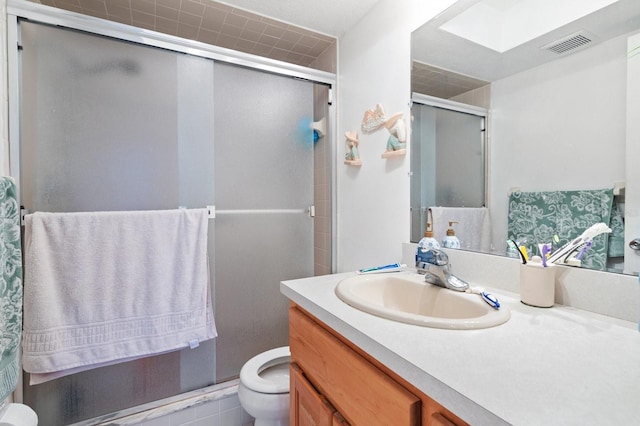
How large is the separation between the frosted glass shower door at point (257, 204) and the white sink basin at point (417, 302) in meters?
0.74

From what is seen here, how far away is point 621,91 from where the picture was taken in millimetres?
715

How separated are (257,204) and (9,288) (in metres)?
0.97

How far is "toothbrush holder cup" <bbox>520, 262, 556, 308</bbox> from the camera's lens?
0.75 m

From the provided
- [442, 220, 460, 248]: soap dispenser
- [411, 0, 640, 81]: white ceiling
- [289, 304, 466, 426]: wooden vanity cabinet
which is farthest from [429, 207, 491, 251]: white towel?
[289, 304, 466, 426]: wooden vanity cabinet

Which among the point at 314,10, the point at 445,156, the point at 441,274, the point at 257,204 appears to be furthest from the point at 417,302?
the point at 314,10

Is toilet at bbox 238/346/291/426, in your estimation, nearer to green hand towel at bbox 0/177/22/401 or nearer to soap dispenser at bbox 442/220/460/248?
green hand towel at bbox 0/177/22/401

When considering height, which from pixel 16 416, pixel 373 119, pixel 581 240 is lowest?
pixel 16 416

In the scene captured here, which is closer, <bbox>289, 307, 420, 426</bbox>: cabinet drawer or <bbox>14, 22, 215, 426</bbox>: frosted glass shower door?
<bbox>289, 307, 420, 426</bbox>: cabinet drawer

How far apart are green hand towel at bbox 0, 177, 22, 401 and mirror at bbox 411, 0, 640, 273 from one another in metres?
1.52

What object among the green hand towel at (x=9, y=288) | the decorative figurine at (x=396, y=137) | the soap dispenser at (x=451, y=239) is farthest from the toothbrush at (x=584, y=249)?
the green hand towel at (x=9, y=288)

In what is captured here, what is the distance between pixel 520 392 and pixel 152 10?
2.10 m

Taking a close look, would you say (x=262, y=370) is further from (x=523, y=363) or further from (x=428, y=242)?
(x=523, y=363)

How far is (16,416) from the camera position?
0.93 m

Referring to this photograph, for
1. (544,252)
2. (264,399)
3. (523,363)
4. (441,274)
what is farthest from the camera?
(264,399)
